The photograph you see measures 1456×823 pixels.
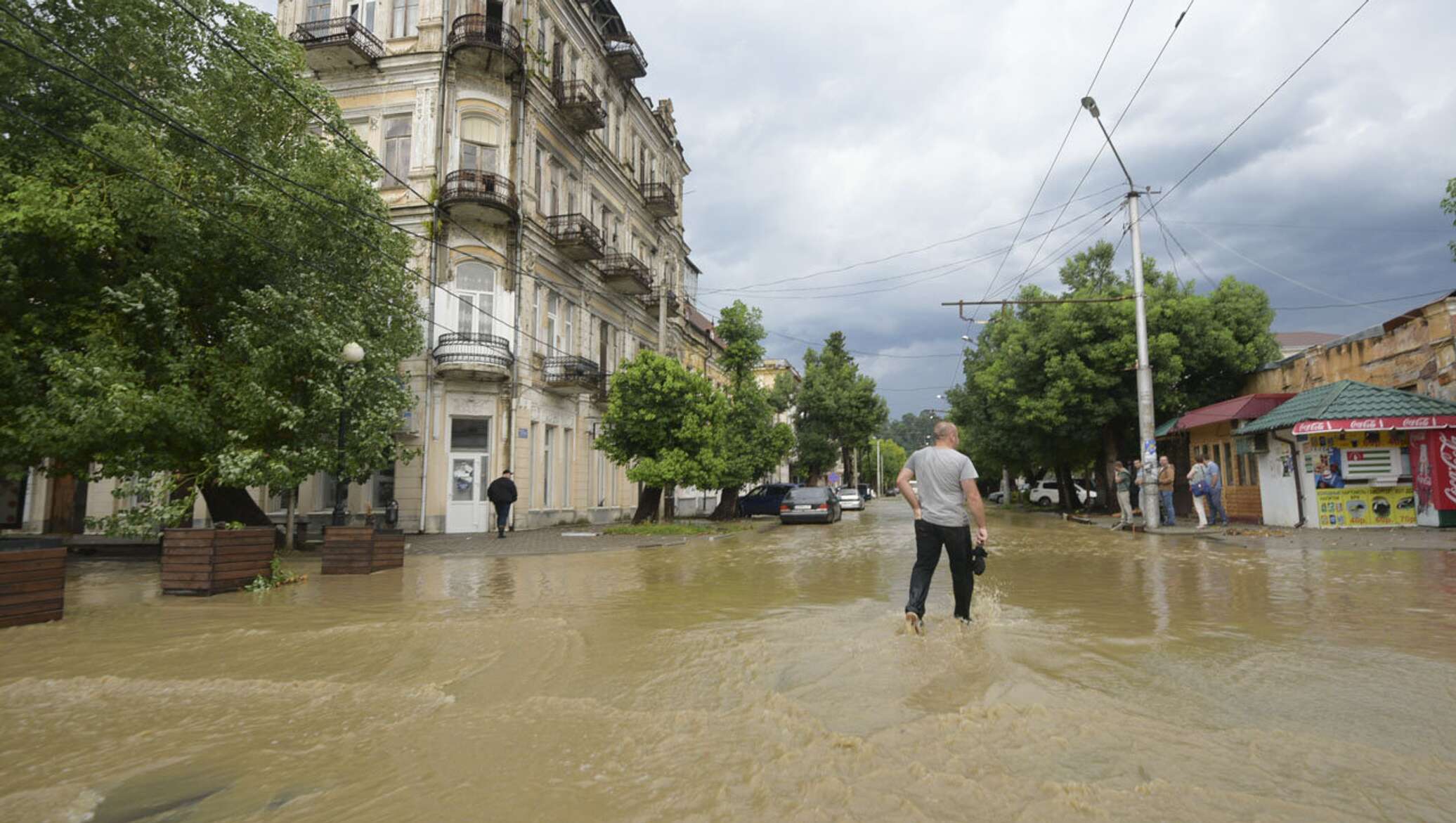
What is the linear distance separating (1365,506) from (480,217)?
78.3 feet

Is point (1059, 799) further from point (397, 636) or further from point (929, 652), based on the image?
point (397, 636)

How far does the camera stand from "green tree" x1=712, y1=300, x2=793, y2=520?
31016mm

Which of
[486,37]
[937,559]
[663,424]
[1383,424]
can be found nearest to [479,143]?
[486,37]

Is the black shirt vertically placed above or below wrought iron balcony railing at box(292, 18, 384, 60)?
below

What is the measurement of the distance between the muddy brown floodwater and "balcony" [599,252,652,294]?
72.3 feet

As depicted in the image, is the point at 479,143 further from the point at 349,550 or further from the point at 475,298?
the point at 349,550

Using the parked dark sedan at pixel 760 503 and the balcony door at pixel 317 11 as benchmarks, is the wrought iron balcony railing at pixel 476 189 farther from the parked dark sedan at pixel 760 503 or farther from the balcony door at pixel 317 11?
the parked dark sedan at pixel 760 503

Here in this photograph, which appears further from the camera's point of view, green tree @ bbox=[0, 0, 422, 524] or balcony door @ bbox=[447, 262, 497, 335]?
balcony door @ bbox=[447, 262, 497, 335]

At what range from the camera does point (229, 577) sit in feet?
32.9

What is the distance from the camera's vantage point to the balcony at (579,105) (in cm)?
2656

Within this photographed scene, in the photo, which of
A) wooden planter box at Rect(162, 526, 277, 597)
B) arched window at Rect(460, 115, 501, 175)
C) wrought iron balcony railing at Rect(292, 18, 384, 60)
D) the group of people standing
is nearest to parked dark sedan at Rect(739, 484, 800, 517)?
the group of people standing

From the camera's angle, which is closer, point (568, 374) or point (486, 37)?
point (486, 37)

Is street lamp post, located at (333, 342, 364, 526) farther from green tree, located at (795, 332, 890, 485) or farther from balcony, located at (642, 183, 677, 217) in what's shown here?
green tree, located at (795, 332, 890, 485)

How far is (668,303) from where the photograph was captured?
37656mm
